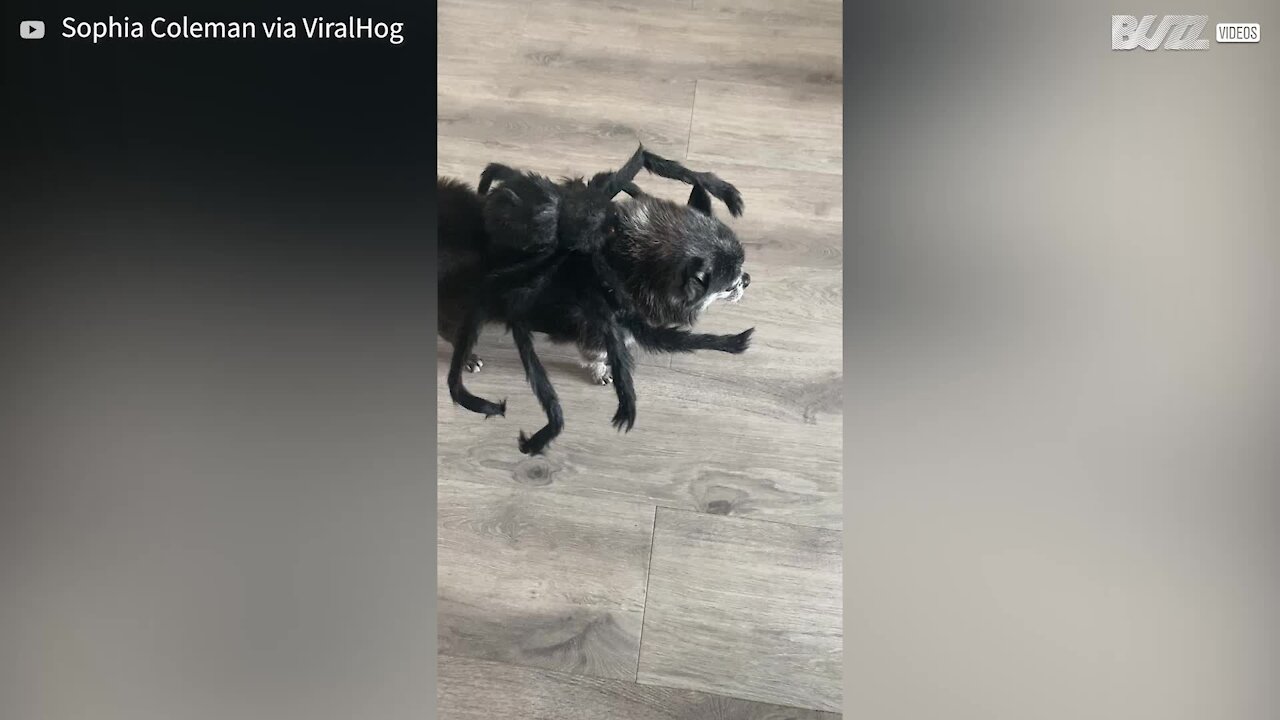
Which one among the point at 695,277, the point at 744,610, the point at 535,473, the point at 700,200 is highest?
the point at 700,200

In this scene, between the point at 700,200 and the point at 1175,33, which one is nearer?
the point at 1175,33

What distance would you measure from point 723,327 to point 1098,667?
65 cm

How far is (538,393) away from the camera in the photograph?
990 mm

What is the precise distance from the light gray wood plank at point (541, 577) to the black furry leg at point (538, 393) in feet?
0.22

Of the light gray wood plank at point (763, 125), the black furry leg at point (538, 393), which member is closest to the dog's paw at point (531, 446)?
the black furry leg at point (538, 393)

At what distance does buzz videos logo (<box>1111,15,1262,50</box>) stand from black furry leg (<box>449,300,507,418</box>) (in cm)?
92

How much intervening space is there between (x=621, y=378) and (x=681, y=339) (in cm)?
10

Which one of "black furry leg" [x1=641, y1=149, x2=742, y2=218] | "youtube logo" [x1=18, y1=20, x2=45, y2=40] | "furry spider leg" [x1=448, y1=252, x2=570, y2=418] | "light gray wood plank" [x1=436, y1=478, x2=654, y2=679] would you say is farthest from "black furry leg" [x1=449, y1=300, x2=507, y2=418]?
"youtube logo" [x1=18, y1=20, x2=45, y2=40]

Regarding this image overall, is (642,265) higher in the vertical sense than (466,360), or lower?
higher

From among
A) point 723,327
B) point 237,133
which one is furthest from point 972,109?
point 237,133

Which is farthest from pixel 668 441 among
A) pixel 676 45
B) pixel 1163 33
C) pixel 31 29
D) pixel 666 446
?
pixel 31 29

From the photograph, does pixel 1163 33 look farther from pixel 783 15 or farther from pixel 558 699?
pixel 558 699

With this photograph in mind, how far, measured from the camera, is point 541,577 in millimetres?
980

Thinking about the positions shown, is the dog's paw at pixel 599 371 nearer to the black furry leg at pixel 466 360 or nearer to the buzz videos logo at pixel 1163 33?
the black furry leg at pixel 466 360
